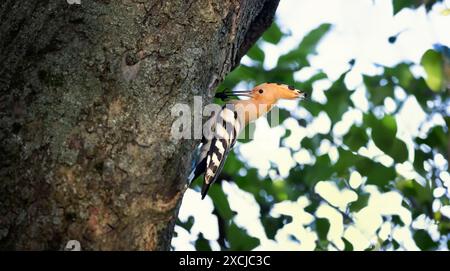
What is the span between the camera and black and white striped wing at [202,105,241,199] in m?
2.89

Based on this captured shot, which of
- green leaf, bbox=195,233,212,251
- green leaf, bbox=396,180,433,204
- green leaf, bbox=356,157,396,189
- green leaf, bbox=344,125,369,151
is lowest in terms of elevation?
green leaf, bbox=195,233,212,251

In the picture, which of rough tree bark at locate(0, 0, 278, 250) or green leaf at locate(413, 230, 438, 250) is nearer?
rough tree bark at locate(0, 0, 278, 250)

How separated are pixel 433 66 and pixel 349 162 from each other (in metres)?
1.03

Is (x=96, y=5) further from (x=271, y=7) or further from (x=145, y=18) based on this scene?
(x=271, y=7)

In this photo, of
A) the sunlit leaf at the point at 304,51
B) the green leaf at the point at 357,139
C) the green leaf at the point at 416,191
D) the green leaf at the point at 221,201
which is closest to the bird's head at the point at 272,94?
the green leaf at the point at 221,201

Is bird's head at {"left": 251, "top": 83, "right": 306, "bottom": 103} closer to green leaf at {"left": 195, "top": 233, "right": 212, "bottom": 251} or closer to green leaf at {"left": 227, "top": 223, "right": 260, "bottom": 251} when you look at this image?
green leaf at {"left": 227, "top": 223, "right": 260, "bottom": 251}

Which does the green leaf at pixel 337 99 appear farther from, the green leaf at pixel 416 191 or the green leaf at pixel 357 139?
the green leaf at pixel 416 191

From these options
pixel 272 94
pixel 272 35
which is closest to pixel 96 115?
pixel 272 94

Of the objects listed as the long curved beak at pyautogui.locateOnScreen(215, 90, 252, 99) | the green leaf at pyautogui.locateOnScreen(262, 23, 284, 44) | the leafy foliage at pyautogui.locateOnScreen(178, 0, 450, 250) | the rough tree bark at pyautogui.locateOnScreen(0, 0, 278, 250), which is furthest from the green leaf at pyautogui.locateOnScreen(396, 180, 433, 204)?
the rough tree bark at pyautogui.locateOnScreen(0, 0, 278, 250)

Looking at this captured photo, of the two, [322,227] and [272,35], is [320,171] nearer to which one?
[322,227]

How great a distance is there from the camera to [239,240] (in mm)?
3551

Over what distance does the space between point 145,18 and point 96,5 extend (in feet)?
0.56

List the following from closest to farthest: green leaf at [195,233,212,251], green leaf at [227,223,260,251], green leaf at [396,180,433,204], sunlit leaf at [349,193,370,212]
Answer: green leaf at [227,223,260,251] → green leaf at [396,180,433,204] → green leaf at [195,233,212,251] → sunlit leaf at [349,193,370,212]

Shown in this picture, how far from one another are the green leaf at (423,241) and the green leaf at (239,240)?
2.88 ft
